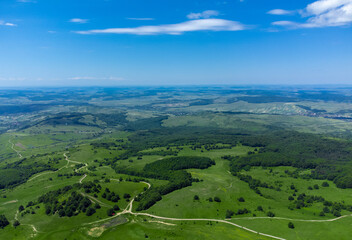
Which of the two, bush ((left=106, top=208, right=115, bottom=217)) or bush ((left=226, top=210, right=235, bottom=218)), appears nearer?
bush ((left=226, top=210, right=235, bottom=218))

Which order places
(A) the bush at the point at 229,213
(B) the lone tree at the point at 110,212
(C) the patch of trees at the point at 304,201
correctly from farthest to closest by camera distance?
1. (C) the patch of trees at the point at 304,201
2. (B) the lone tree at the point at 110,212
3. (A) the bush at the point at 229,213

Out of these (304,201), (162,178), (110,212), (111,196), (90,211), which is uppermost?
(111,196)

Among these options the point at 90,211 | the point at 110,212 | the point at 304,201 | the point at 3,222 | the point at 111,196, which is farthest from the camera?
the point at 304,201

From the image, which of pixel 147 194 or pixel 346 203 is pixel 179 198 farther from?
pixel 346 203

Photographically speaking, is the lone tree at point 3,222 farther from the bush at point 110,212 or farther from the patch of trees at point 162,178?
the patch of trees at point 162,178

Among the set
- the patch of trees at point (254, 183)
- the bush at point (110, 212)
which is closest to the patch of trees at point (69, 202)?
the bush at point (110, 212)

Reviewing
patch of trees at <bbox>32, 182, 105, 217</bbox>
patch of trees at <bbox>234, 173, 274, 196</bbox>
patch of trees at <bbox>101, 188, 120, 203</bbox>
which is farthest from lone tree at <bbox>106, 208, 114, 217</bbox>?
patch of trees at <bbox>234, 173, 274, 196</bbox>

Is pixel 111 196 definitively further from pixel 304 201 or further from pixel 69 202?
pixel 304 201

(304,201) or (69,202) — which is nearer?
(69,202)

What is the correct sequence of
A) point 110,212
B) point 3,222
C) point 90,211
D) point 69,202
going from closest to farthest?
point 3,222 → point 90,211 → point 110,212 → point 69,202

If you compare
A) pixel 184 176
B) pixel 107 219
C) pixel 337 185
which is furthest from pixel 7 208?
pixel 337 185

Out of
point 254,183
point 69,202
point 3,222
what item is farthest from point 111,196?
point 254,183

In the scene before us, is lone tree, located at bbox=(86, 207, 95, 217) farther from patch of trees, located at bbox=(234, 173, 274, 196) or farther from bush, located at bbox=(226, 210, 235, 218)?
patch of trees, located at bbox=(234, 173, 274, 196)
